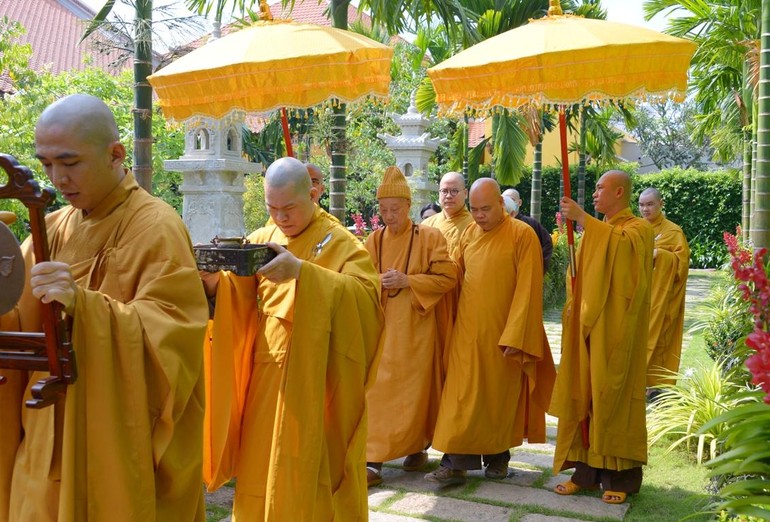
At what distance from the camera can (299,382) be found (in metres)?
3.70

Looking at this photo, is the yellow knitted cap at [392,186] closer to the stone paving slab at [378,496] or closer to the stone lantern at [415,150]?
the stone paving slab at [378,496]

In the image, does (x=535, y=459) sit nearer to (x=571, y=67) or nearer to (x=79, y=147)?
(x=571, y=67)

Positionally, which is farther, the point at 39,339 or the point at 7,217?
the point at 7,217

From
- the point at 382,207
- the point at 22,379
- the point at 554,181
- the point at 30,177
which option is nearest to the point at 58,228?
the point at 22,379

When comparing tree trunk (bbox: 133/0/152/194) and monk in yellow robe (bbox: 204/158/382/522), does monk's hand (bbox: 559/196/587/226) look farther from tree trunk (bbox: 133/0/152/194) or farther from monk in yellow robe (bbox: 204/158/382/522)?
tree trunk (bbox: 133/0/152/194)

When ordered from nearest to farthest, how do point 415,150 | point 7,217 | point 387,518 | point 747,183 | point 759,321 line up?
point 7,217 → point 759,321 → point 387,518 → point 415,150 → point 747,183

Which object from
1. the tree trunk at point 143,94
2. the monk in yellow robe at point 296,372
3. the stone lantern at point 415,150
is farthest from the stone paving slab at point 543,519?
the stone lantern at point 415,150

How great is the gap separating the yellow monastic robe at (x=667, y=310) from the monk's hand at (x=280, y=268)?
17.8 ft

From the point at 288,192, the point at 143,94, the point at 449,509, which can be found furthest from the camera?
the point at 143,94

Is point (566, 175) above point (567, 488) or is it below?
above

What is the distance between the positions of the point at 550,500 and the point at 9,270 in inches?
156

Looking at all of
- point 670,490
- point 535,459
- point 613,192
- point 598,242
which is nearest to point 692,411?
point 670,490

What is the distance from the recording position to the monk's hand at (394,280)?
5691mm

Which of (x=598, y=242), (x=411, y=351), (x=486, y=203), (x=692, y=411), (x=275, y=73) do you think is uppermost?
(x=275, y=73)
